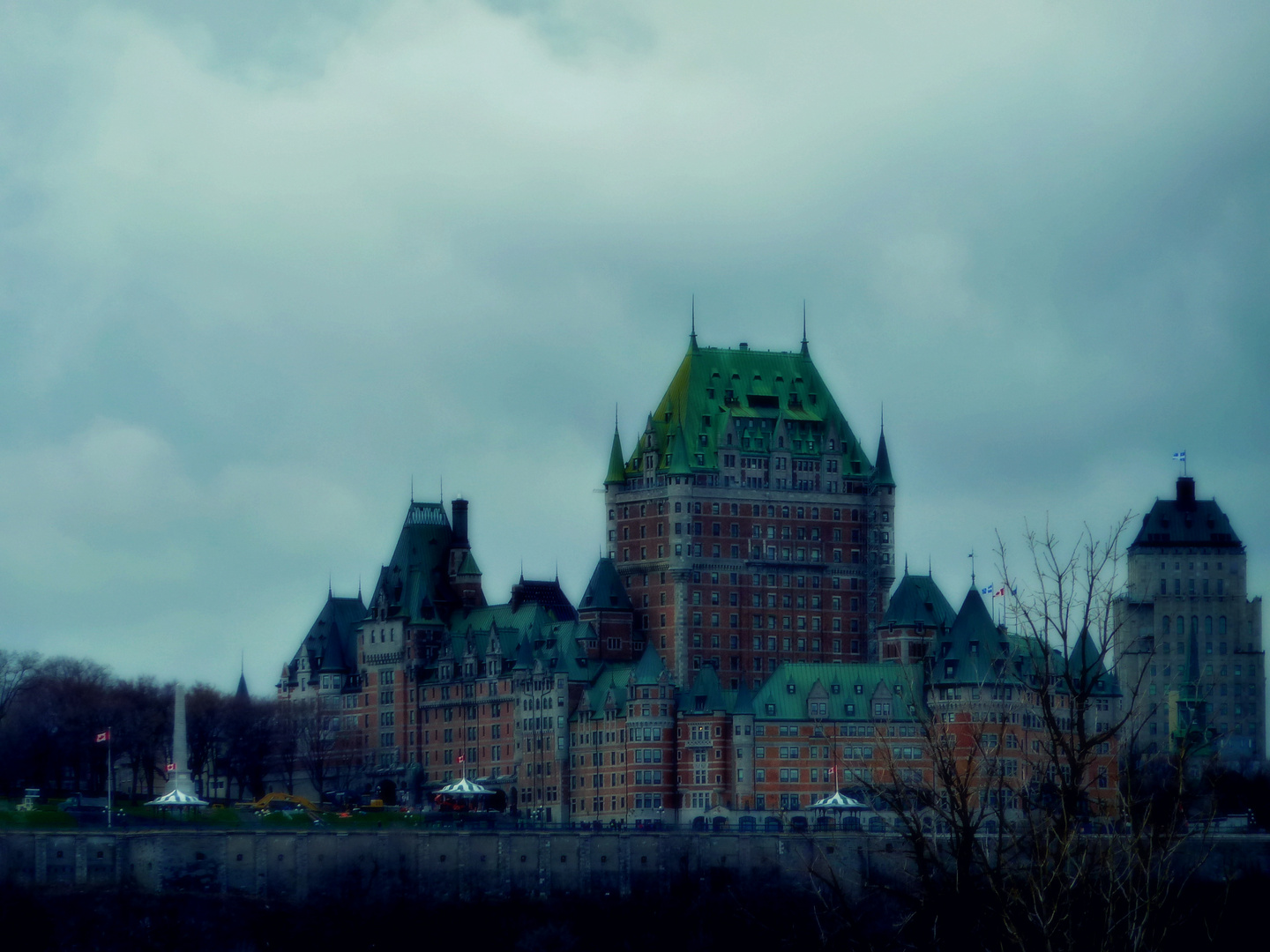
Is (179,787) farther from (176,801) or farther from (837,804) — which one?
(837,804)

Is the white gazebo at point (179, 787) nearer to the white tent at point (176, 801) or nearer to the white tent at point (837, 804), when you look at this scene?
the white tent at point (176, 801)

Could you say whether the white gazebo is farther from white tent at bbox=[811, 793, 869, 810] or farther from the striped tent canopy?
white tent at bbox=[811, 793, 869, 810]

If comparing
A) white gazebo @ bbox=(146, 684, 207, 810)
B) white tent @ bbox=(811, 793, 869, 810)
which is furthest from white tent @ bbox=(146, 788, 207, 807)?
white tent @ bbox=(811, 793, 869, 810)

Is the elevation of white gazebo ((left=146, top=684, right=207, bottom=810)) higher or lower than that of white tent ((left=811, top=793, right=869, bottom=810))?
higher

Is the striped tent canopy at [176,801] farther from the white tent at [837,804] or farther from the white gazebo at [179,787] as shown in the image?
the white tent at [837,804]

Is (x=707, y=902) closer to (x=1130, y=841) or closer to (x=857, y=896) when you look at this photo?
(x=857, y=896)

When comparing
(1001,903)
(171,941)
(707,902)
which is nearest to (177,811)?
(171,941)

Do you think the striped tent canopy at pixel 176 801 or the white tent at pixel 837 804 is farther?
the white tent at pixel 837 804

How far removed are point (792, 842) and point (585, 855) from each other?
13.5m

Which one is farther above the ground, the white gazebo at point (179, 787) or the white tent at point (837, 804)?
the white gazebo at point (179, 787)

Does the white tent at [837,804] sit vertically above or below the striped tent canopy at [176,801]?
below

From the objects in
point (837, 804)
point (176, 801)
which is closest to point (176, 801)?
point (176, 801)

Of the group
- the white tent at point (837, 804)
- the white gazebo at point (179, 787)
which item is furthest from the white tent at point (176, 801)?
the white tent at point (837, 804)

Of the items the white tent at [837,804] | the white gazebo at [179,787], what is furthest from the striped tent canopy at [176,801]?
the white tent at [837,804]
